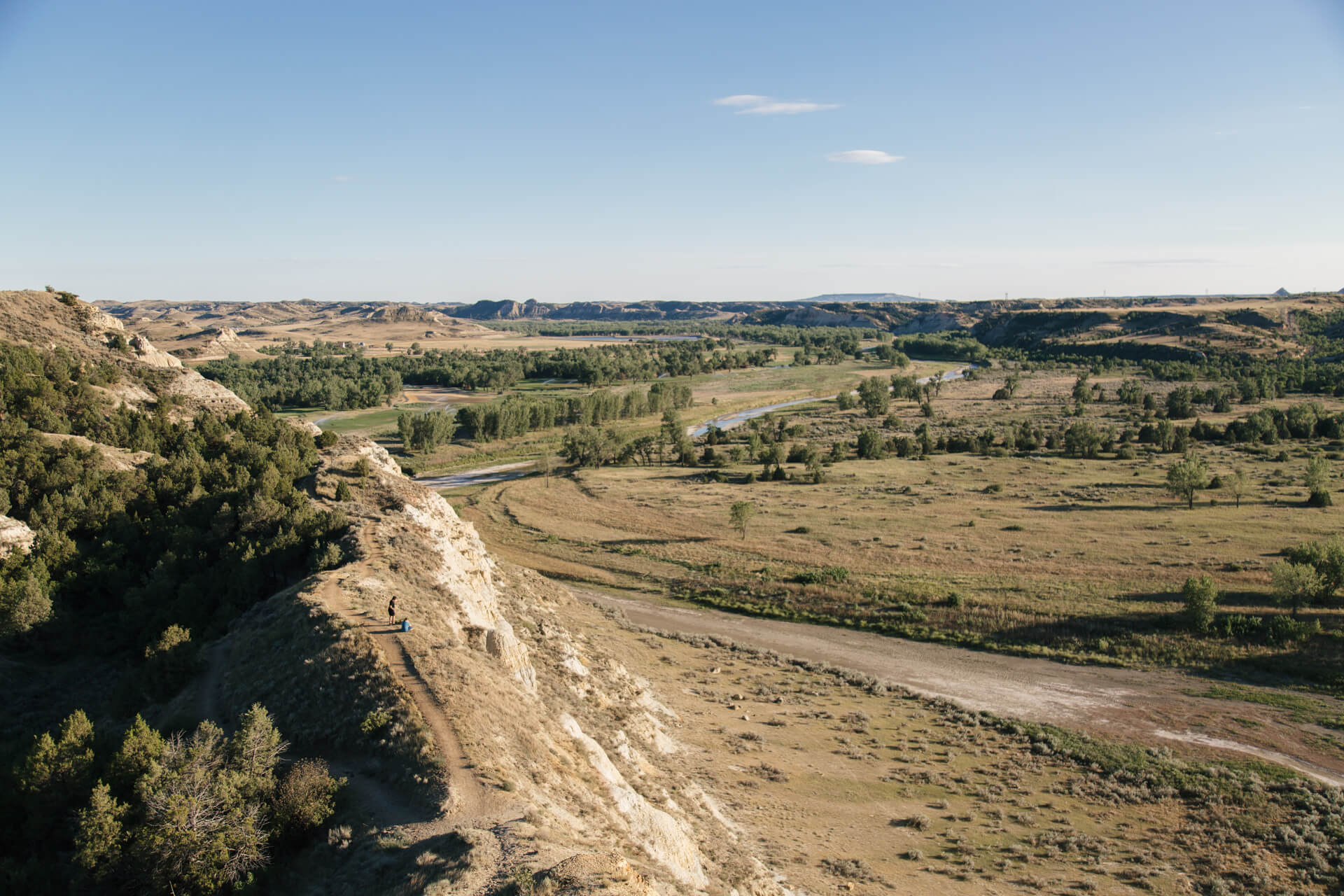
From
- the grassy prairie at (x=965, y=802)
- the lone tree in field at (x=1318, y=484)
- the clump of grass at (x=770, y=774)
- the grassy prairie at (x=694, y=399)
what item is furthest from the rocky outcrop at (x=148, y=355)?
the lone tree in field at (x=1318, y=484)

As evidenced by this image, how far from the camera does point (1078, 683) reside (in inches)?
1357

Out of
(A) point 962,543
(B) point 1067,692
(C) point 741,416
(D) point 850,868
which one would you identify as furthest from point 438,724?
(C) point 741,416

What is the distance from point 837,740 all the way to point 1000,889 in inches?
371

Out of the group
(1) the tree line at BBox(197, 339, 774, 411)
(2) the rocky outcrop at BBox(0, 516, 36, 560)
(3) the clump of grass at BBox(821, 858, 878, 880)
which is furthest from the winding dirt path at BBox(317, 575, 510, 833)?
(1) the tree line at BBox(197, 339, 774, 411)

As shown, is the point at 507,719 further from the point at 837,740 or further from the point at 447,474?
the point at 447,474

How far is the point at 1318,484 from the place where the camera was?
62.9 m

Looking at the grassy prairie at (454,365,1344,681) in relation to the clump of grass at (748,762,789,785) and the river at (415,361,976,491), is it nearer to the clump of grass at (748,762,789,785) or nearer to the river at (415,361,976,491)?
the river at (415,361,976,491)

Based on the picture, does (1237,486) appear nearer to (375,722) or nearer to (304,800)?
(375,722)

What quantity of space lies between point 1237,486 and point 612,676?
63551 mm

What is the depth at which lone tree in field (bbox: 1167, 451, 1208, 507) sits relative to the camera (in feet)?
209

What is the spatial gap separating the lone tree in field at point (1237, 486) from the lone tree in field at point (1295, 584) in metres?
28.0

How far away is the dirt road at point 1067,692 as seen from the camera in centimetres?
2850

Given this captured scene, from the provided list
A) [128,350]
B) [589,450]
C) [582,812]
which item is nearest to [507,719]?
[582,812]

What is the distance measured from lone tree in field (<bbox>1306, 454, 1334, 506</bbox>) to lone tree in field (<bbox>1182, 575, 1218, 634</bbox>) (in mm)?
33748
